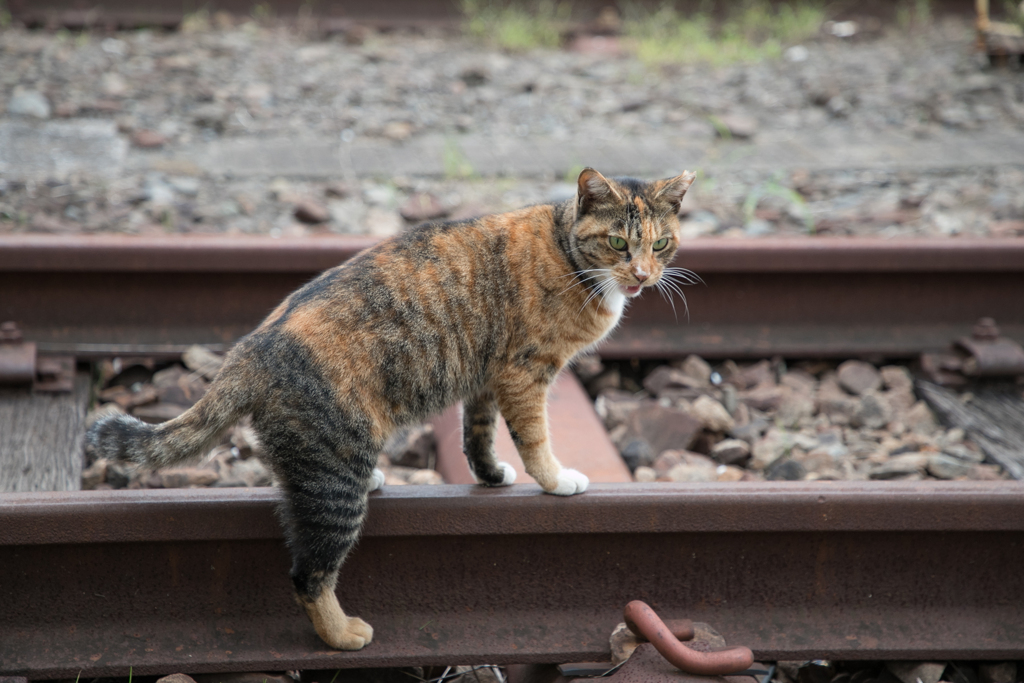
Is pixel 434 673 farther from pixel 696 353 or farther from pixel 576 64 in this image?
pixel 576 64

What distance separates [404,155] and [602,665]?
14.6 ft

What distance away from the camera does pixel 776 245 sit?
14.9ft

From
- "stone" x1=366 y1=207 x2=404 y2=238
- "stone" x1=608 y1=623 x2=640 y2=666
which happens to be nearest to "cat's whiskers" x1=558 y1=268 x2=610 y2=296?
"stone" x1=608 y1=623 x2=640 y2=666

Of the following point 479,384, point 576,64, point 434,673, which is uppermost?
point 576,64

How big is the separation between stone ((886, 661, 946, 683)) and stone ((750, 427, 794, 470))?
106 cm

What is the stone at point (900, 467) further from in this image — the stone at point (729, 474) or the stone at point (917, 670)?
the stone at point (917, 670)

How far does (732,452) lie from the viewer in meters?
3.82

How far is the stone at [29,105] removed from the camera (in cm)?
652

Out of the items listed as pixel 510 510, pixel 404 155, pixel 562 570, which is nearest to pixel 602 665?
pixel 562 570

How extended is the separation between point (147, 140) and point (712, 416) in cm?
448

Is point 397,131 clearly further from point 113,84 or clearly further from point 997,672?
point 997,672

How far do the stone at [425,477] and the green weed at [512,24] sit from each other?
6.33 m

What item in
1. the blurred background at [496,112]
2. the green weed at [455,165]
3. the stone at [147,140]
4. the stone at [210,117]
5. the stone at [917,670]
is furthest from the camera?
the stone at [210,117]

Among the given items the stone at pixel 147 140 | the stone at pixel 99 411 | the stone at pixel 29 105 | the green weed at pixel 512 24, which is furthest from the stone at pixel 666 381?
the green weed at pixel 512 24
